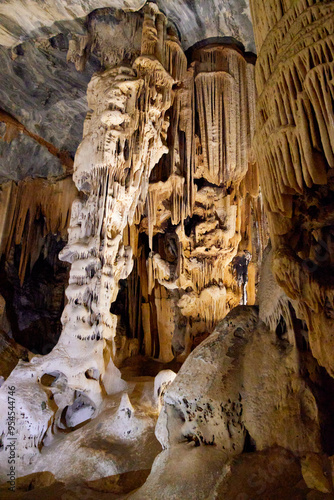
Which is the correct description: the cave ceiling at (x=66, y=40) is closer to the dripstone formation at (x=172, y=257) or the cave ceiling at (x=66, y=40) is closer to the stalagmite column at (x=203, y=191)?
the dripstone formation at (x=172, y=257)

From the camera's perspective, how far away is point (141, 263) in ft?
30.7

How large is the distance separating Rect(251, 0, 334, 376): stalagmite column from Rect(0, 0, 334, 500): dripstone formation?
13 millimetres

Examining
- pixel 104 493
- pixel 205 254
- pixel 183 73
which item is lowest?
pixel 104 493

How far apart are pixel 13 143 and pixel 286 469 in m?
8.13

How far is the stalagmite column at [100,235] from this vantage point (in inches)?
192

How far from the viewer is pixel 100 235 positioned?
5363mm

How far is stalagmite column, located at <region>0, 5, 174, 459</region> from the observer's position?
488 cm

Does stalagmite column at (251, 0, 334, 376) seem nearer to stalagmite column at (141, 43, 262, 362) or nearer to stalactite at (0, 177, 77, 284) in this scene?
stalagmite column at (141, 43, 262, 362)

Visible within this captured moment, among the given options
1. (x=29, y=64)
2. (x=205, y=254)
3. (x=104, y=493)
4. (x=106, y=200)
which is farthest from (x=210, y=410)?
(x=29, y=64)

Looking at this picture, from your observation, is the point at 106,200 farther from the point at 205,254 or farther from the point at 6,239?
the point at 6,239

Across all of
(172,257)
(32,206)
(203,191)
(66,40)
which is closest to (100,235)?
(203,191)

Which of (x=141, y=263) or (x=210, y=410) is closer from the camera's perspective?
(x=210, y=410)

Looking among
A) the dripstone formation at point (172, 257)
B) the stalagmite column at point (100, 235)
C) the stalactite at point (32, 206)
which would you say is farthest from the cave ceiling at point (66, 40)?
the stalactite at point (32, 206)

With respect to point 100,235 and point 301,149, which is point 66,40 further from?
point 301,149
